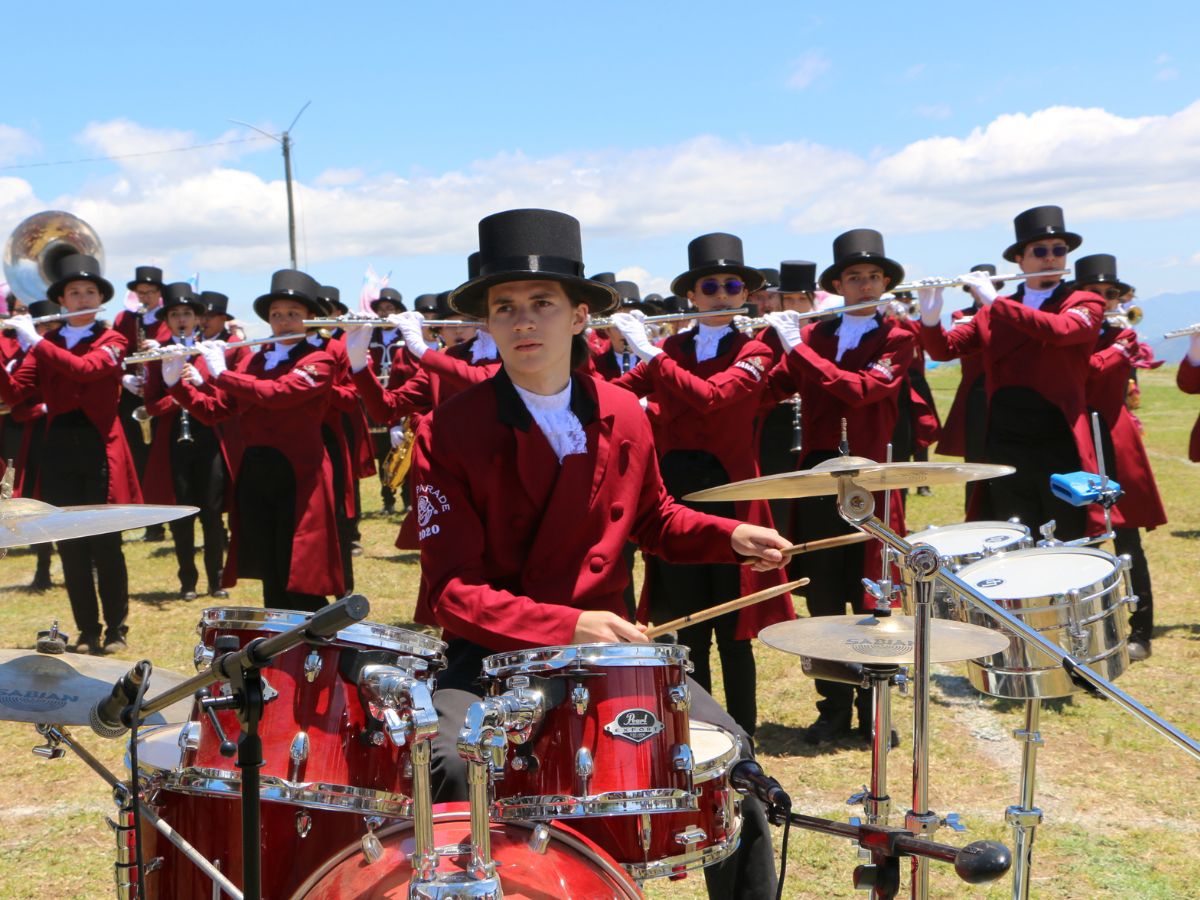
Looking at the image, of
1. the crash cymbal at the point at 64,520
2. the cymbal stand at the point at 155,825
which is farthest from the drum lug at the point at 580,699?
the crash cymbal at the point at 64,520

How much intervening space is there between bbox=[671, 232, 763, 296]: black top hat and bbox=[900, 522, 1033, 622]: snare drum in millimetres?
1812

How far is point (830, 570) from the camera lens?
248 inches

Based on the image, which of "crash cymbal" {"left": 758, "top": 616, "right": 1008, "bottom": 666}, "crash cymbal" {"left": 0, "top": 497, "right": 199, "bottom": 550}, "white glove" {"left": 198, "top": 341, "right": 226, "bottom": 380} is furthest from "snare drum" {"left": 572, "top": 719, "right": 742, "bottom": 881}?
"white glove" {"left": 198, "top": 341, "right": 226, "bottom": 380}

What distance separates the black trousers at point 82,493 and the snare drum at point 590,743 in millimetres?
6326

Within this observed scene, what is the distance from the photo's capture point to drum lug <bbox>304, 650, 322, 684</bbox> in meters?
2.96

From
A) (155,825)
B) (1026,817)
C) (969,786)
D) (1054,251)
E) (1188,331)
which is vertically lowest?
(969,786)

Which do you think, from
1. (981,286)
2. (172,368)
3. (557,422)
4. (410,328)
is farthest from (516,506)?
(172,368)

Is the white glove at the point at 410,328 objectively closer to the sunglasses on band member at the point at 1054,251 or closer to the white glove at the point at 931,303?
the white glove at the point at 931,303

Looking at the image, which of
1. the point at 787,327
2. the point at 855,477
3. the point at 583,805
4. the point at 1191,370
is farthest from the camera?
the point at 1191,370

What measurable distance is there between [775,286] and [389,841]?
9604mm

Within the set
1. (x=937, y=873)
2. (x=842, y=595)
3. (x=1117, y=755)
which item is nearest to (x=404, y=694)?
(x=937, y=873)

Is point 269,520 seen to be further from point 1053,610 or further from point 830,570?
point 1053,610

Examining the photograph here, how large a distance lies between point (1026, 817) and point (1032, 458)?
3634 millimetres

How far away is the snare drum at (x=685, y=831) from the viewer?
116 inches
